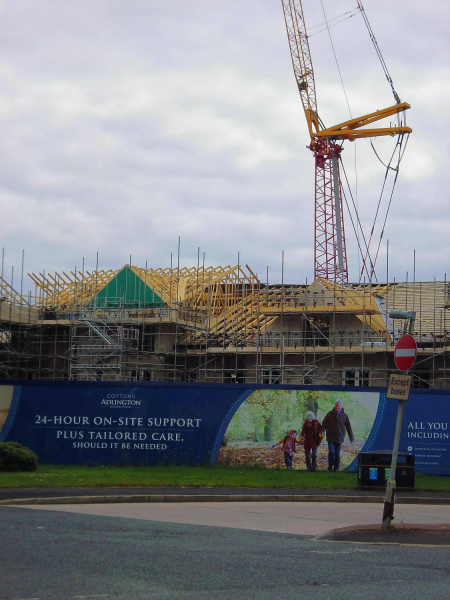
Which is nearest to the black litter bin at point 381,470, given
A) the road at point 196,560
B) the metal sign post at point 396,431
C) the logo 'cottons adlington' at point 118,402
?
the road at point 196,560

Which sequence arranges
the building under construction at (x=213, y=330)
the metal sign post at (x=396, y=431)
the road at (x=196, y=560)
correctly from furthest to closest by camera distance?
the building under construction at (x=213, y=330), the metal sign post at (x=396, y=431), the road at (x=196, y=560)

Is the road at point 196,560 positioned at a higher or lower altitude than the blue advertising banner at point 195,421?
lower

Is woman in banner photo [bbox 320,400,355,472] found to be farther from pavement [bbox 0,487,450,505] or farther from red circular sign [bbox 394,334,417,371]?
red circular sign [bbox 394,334,417,371]

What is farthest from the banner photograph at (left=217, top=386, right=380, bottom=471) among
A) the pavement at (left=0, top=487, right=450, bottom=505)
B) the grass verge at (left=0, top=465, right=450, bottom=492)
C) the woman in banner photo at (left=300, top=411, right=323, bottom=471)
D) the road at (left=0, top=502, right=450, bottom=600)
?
the road at (left=0, top=502, right=450, bottom=600)

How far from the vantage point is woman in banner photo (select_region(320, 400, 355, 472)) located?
1070 inches

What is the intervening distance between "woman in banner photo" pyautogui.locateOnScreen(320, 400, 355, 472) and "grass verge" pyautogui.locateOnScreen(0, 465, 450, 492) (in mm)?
518

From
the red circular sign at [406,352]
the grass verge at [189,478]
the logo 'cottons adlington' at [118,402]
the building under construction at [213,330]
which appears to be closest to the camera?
the red circular sign at [406,352]

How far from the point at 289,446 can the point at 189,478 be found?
4.74 m

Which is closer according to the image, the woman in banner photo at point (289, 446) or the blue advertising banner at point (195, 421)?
the blue advertising banner at point (195, 421)

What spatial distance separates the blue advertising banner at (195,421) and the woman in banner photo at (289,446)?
0.43ft

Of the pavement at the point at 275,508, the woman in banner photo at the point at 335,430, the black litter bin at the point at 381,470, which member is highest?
the woman in banner photo at the point at 335,430

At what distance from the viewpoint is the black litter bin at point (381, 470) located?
75.8 feet

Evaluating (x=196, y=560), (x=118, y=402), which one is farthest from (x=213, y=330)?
(x=196, y=560)

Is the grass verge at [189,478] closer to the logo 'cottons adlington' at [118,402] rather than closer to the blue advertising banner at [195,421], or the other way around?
the blue advertising banner at [195,421]
